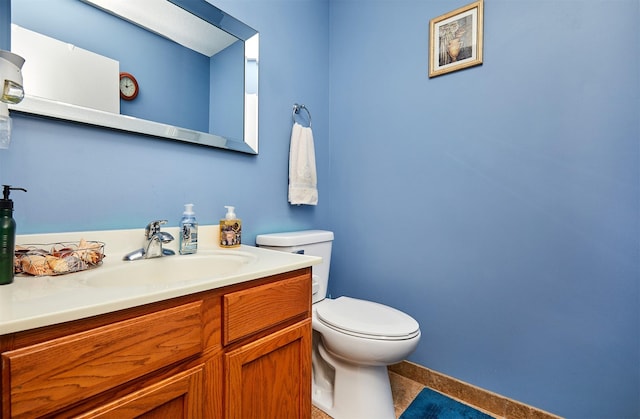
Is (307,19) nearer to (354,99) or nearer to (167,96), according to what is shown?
(354,99)

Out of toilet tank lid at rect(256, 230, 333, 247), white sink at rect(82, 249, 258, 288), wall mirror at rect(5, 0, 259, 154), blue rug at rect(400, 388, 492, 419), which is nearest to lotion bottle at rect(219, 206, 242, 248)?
white sink at rect(82, 249, 258, 288)

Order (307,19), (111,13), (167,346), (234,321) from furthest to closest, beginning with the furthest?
(307,19) < (111,13) < (234,321) < (167,346)

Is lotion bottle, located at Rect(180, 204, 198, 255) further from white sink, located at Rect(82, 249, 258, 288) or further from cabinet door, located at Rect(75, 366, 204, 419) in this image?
cabinet door, located at Rect(75, 366, 204, 419)

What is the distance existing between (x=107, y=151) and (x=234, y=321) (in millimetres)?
700

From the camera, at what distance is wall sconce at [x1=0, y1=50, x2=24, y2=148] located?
612 mm

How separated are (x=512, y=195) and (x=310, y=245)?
0.92m

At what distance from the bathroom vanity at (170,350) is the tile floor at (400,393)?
44 cm

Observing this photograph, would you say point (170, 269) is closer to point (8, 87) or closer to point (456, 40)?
point (8, 87)

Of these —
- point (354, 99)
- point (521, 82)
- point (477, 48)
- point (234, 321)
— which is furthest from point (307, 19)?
point (234, 321)

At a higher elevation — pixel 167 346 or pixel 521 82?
pixel 521 82

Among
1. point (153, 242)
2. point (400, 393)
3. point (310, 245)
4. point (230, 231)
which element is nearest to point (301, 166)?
point (310, 245)

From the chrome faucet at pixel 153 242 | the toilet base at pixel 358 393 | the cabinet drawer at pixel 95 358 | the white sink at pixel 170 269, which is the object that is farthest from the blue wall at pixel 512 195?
the cabinet drawer at pixel 95 358

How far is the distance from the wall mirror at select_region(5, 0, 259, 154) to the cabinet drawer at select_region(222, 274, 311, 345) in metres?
0.68

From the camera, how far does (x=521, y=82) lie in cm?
116
